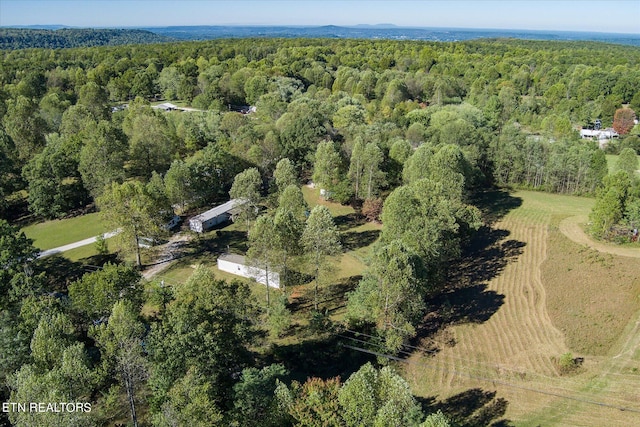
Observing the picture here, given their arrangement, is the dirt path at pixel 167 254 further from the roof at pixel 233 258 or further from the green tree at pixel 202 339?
the green tree at pixel 202 339

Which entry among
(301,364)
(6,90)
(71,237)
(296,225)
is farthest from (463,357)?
(6,90)

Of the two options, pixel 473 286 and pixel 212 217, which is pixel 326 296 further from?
pixel 212 217

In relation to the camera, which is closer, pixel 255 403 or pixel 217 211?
pixel 255 403

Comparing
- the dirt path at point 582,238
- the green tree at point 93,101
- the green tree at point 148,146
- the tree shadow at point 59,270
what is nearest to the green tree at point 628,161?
the dirt path at point 582,238

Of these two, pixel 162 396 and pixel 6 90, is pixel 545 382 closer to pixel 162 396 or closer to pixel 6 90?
pixel 162 396

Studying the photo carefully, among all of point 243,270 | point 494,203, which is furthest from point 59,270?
point 494,203

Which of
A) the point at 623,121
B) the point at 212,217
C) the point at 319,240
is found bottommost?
the point at 212,217
